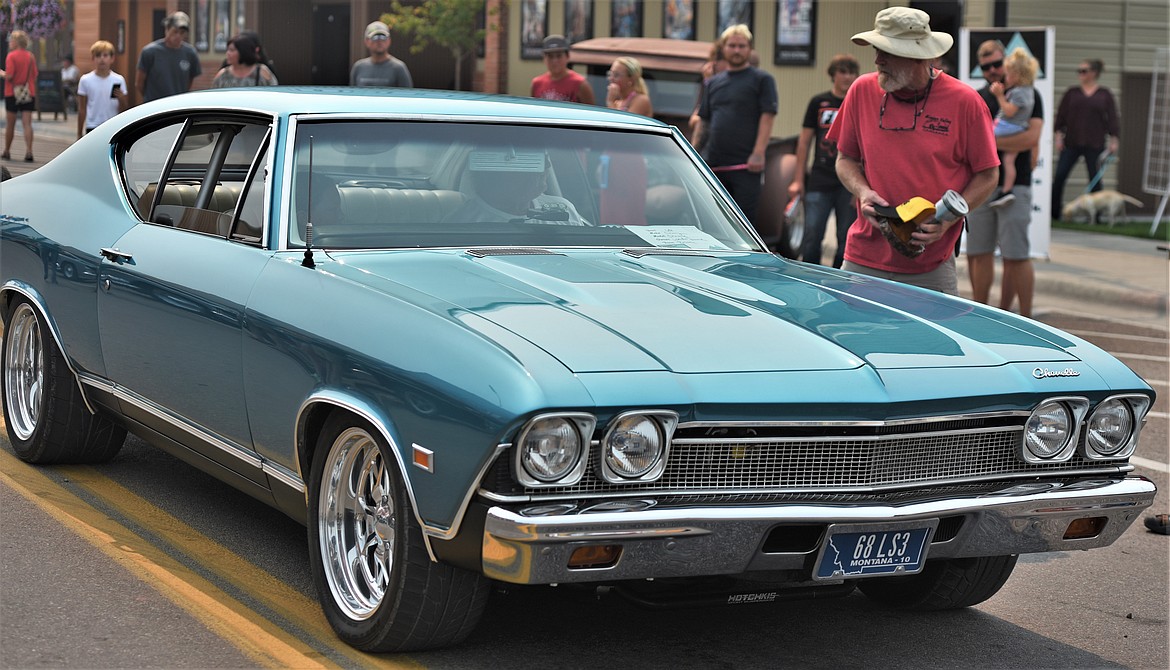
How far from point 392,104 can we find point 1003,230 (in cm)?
674

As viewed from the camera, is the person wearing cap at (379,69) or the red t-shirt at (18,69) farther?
the red t-shirt at (18,69)

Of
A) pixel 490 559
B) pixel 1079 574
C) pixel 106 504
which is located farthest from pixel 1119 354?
pixel 490 559

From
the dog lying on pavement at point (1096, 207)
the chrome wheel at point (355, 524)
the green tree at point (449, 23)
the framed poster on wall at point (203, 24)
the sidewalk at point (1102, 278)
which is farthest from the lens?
the framed poster on wall at point (203, 24)

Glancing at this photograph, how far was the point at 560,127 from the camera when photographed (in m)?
5.41

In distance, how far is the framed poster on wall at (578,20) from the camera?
2816 cm

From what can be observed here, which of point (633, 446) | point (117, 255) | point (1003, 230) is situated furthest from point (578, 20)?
point (633, 446)

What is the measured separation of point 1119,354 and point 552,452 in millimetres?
8051

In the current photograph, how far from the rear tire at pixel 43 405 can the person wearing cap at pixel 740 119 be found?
626 cm

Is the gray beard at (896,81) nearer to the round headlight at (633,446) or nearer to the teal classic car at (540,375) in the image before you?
the teal classic car at (540,375)

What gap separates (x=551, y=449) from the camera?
141 inches

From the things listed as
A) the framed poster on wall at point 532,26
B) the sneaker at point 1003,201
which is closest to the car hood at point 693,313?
the sneaker at point 1003,201

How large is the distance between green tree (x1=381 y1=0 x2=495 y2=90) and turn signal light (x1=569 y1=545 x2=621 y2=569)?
29299mm

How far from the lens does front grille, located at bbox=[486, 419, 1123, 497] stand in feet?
12.2

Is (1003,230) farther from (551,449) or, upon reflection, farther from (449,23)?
(449,23)
